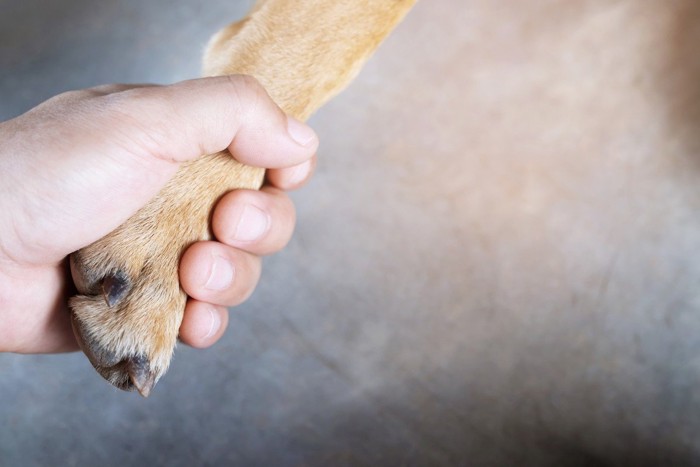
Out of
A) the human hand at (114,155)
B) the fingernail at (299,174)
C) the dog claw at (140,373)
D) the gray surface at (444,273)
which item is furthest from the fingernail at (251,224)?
the gray surface at (444,273)

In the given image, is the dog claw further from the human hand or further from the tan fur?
the human hand

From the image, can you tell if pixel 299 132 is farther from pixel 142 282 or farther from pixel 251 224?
pixel 142 282

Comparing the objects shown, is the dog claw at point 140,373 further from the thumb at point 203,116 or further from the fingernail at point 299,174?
the fingernail at point 299,174

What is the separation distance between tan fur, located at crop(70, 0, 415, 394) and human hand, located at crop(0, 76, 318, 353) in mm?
20

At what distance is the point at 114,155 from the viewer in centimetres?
79

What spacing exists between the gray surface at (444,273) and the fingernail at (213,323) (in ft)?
1.99

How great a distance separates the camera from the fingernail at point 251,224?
3.08 ft

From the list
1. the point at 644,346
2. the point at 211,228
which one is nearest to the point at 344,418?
the point at 644,346

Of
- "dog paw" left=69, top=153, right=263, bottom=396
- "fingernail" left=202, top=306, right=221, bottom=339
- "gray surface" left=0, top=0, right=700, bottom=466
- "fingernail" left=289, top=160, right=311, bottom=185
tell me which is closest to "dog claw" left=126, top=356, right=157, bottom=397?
"dog paw" left=69, top=153, right=263, bottom=396

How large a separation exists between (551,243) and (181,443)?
0.97 metres

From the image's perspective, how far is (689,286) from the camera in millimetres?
1585

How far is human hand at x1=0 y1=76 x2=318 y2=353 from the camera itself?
0.78 m

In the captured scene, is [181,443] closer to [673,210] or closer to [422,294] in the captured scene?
[422,294]

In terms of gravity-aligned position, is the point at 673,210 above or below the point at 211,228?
below
